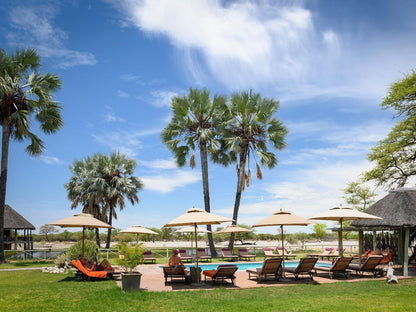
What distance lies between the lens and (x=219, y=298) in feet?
27.4

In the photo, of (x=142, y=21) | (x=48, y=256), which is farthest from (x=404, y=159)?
(x=48, y=256)

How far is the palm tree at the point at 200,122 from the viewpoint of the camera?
924 inches

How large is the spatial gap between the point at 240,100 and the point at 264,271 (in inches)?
588

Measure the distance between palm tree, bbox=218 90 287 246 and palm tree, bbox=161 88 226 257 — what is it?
0.87 m

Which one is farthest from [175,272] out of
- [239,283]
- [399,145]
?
[399,145]

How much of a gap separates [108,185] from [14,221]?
295 inches

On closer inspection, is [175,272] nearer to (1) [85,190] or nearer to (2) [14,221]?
(2) [14,221]

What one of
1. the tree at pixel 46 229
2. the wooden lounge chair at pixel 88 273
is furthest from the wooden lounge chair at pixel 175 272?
the tree at pixel 46 229

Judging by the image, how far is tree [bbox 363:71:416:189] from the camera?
73.3 ft

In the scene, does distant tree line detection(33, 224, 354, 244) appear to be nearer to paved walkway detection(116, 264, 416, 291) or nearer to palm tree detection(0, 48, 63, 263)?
palm tree detection(0, 48, 63, 263)

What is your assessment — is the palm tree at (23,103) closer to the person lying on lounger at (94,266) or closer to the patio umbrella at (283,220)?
the person lying on lounger at (94,266)

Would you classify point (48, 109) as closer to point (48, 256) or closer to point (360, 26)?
point (48, 256)

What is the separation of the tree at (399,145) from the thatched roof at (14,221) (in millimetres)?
23843

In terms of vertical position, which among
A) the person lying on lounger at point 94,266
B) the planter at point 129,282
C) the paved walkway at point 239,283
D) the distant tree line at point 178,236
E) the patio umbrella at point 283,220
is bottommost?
the distant tree line at point 178,236
